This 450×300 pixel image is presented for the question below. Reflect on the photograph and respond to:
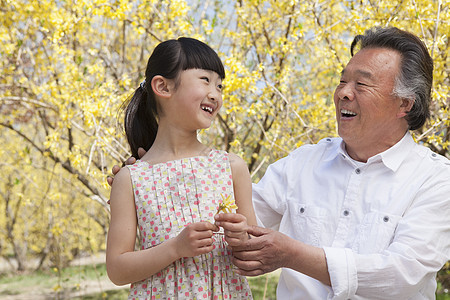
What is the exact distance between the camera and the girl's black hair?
1905mm

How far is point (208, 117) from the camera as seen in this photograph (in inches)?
73.9

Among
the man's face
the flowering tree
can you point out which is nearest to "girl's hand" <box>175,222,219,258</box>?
the man's face

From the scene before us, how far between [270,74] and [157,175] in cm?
331

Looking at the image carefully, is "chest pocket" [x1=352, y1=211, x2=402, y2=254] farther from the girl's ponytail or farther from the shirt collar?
the girl's ponytail

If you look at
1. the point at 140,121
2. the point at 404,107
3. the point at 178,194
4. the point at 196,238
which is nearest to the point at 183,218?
the point at 178,194

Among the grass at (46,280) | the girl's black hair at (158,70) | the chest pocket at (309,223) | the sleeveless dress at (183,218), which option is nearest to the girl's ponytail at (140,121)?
the girl's black hair at (158,70)

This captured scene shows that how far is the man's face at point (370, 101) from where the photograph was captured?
2.25 metres

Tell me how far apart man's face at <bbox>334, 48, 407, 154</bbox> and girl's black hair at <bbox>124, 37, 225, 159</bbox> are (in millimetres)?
571

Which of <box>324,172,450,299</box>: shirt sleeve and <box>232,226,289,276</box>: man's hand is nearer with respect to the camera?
<box>232,226,289,276</box>: man's hand

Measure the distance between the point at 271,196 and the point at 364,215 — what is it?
41cm

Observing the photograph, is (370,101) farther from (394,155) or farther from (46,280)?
(46,280)

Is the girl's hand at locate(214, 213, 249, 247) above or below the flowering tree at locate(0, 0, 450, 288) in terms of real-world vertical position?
below

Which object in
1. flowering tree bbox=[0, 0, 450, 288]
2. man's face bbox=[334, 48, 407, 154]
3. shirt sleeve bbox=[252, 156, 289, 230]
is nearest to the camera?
man's face bbox=[334, 48, 407, 154]

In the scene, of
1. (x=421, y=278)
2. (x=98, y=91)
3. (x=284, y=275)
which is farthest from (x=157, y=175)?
(x=98, y=91)
